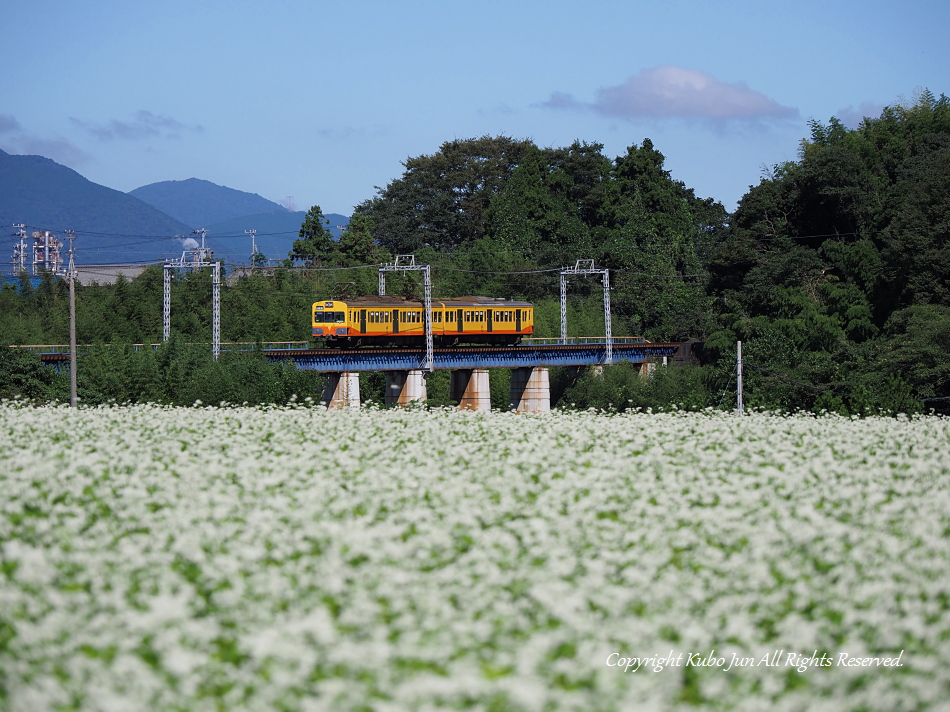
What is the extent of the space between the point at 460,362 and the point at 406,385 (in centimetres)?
379

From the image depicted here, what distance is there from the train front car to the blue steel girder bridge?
98 centimetres

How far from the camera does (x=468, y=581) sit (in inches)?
379

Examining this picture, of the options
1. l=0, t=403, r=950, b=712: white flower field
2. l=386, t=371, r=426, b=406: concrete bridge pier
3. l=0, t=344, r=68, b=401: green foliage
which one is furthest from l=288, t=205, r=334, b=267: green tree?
l=0, t=403, r=950, b=712: white flower field

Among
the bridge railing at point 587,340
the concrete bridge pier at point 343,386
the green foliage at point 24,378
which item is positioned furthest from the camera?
the bridge railing at point 587,340

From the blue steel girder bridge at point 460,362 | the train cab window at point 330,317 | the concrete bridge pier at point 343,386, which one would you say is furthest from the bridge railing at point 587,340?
the train cab window at point 330,317

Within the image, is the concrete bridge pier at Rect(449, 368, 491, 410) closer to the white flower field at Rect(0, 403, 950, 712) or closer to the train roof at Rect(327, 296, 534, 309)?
the train roof at Rect(327, 296, 534, 309)

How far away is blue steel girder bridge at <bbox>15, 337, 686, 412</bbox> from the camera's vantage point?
2279 inches

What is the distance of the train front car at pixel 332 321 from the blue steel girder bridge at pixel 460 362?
3.22 ft

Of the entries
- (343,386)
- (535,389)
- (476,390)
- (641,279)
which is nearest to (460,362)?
(476,390)

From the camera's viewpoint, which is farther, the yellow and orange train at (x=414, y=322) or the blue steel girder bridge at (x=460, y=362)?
the yellow and orange train at (x=414, y=322)

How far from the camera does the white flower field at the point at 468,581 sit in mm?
7891

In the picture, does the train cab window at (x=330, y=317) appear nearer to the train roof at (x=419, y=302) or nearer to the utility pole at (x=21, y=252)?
the train roof at (x=419, y=302)

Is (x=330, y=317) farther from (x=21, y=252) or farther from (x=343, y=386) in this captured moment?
(x=21, y=252)

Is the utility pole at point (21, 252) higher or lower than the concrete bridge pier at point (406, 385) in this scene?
higher
